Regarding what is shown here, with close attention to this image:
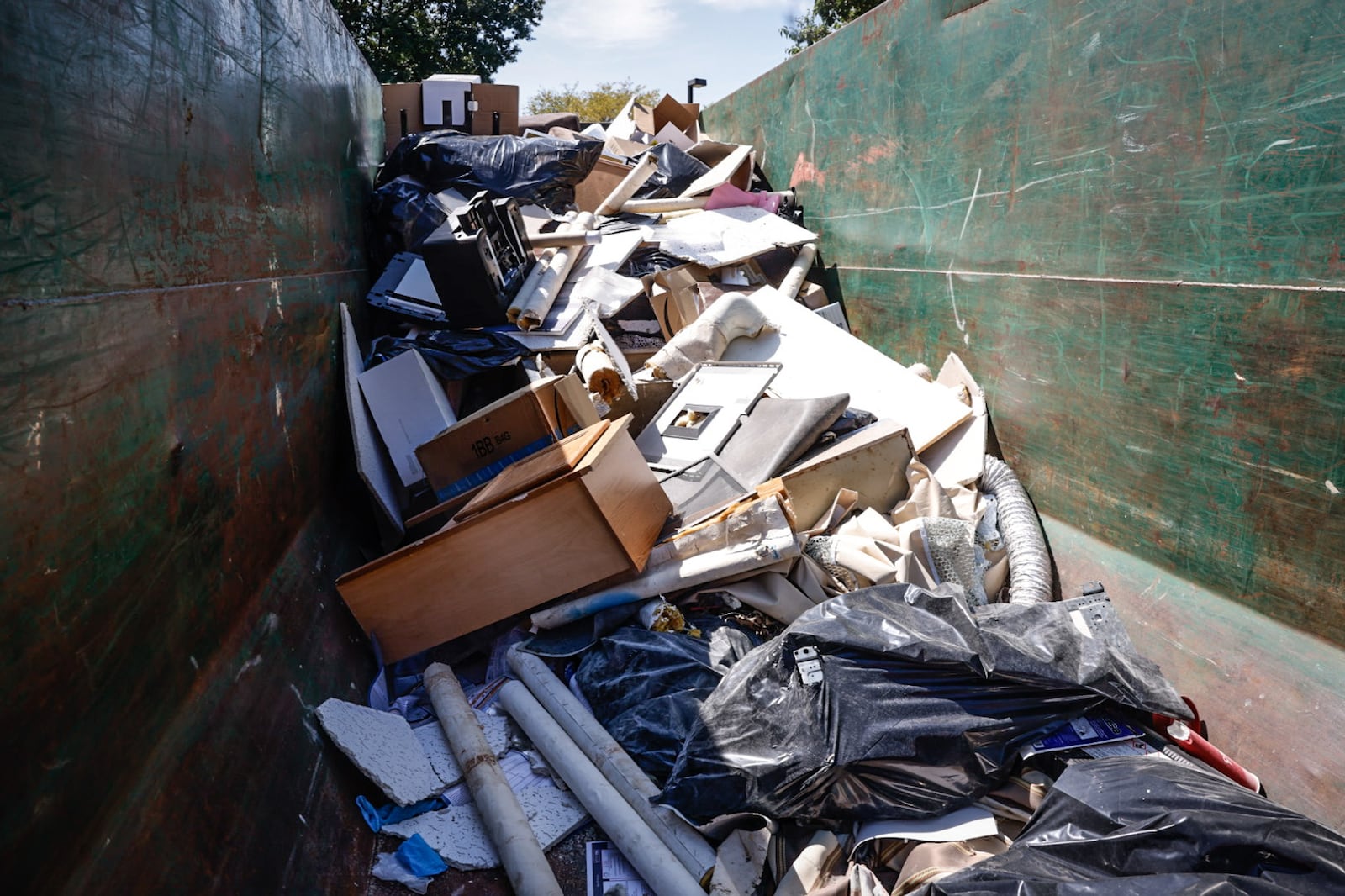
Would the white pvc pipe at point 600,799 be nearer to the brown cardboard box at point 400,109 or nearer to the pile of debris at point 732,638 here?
the pile of debris at point 732,638

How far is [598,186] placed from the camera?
6.30 meters

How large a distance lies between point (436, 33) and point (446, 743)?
57.4 feet

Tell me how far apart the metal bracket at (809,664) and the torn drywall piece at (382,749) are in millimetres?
1041

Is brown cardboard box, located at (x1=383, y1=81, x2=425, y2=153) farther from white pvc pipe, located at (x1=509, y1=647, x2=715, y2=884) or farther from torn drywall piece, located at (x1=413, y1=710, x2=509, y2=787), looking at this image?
torn drywall piece, located at (x1=413, y1=710, x2=509, y2=787)

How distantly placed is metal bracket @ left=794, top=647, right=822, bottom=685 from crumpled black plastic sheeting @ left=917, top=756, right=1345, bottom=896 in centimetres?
56

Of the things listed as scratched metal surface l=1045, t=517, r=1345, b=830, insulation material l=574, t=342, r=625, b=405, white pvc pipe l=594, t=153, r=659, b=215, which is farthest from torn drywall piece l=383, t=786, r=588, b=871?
white pvc pipe l=594, t=153, r=659, b=215

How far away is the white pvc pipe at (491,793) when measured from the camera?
1.86 meters

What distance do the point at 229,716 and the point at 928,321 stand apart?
3541 millimetres

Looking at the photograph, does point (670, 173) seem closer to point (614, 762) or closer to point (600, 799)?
point (614, 762)

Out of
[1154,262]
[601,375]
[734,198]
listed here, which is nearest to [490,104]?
[734,198]

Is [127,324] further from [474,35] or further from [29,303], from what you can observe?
[474,35]

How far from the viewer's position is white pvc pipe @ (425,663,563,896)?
1.86 metres

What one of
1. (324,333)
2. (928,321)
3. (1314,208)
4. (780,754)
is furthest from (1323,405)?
(324,333)

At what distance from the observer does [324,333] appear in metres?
3.27
